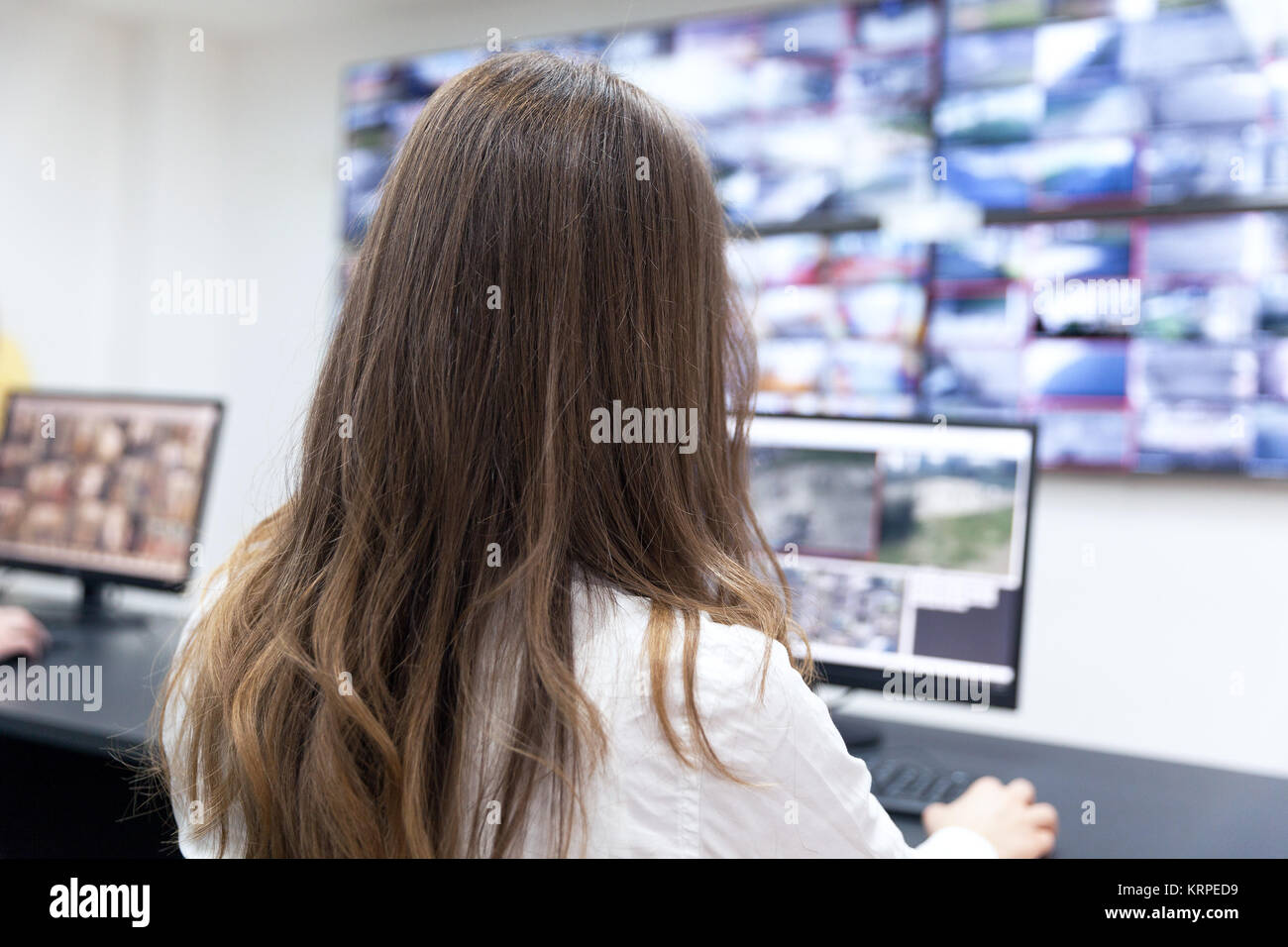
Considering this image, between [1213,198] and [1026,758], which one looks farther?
[1213,198]

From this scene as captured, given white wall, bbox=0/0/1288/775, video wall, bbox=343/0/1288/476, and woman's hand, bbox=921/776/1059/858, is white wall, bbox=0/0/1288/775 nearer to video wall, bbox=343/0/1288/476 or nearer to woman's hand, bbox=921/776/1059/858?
video wall, bbox=343/0/1288/476

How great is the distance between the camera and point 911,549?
4.06 ft

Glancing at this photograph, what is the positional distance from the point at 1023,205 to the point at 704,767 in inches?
70.4

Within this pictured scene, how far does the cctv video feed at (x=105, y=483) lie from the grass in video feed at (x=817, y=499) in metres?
0.98

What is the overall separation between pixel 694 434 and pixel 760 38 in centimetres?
192

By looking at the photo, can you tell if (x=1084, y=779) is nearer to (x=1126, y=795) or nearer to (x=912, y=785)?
(x=1126, y=795)

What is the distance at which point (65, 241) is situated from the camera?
9.58 feet

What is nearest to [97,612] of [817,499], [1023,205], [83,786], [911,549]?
[83,786]

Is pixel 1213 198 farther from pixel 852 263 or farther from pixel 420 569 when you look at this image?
pixel 420 569

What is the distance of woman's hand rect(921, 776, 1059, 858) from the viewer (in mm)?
933

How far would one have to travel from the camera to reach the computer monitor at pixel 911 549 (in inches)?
47.2
